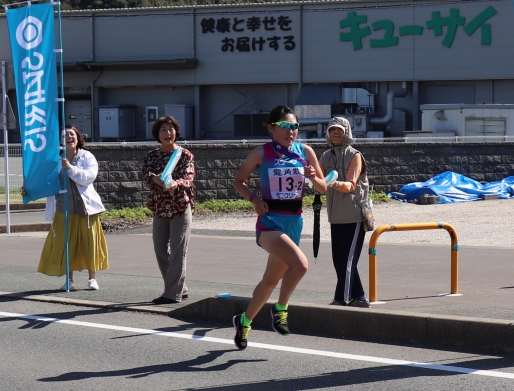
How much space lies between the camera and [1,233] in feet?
56.9

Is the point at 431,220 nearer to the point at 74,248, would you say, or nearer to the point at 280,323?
→ the point at 74,248

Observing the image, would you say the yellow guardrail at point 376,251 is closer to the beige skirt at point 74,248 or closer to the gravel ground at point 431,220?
the beige skirt at point 74,248

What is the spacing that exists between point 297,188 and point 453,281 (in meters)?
3.06

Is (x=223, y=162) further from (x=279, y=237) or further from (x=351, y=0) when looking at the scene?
(x=351, y=0)

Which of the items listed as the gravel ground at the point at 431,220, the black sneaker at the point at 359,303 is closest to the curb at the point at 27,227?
the gravel ground at the point at 431,220

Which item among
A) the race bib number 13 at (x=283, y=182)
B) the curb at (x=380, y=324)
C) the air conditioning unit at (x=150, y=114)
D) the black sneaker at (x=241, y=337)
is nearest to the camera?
the race bib number 13 at (x=283, y=182)

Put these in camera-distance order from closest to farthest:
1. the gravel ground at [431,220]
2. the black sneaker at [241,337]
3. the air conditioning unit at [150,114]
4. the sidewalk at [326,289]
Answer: the black sneaker at [241,337]
the sidewalk at [326,289]
the gravel ground at [431,220]
the air conditioning unit at [150,114]

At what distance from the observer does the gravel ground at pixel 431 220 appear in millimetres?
14768

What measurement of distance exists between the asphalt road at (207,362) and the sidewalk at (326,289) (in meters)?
0.23

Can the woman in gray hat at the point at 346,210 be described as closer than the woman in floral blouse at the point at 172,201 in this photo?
Yes

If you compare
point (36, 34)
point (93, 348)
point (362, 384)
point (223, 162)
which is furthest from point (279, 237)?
point (223, 162)

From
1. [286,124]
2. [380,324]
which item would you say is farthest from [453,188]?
[286,124]

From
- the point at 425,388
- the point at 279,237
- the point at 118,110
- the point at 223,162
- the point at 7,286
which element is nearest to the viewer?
the point at 425,388

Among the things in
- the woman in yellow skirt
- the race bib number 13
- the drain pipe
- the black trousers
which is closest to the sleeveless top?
the race bib number 13
